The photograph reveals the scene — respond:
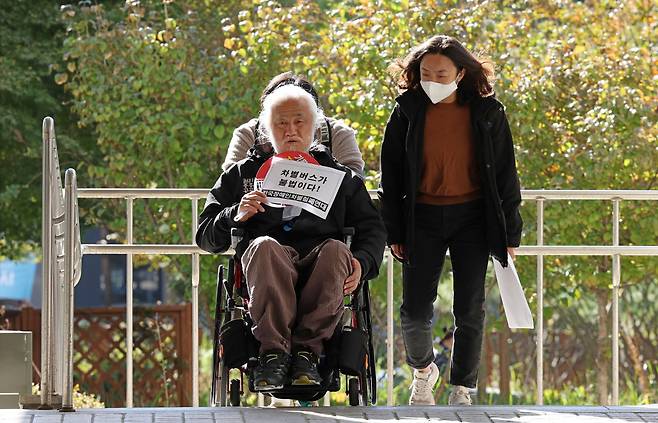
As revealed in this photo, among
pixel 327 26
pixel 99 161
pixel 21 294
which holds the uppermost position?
pixel 327 26

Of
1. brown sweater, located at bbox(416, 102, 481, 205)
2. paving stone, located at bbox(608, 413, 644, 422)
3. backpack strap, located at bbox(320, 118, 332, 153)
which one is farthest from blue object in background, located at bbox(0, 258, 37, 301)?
paving stone, located at bbox(608, 413, 644, 422)

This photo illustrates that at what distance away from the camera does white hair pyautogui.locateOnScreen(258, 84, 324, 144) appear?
18.5 ft

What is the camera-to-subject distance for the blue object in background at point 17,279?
24003mm

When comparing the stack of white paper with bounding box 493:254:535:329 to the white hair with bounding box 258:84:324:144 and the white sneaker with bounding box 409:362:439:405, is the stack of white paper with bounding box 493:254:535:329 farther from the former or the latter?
the white hair with bounding box 258:84:324:144

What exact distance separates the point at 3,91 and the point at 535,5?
4.61 m

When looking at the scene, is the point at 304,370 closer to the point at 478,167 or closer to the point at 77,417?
the point at 77,417

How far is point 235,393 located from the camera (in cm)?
552

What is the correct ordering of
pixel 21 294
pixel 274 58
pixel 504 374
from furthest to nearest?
pixel 21 294 → pixel 504 374 → pixel 274 58

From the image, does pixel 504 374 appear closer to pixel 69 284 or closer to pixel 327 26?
pixel 327 26

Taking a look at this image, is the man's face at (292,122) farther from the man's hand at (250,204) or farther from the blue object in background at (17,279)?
the blue object in background at (17,279)

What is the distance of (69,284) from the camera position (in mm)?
5344

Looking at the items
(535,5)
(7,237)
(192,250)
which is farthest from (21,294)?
(192,250)

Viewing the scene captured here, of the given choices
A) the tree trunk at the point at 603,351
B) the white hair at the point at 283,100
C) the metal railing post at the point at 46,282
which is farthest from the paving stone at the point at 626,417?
the tree trunk at the point at 603,351

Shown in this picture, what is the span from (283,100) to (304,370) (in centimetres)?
102
